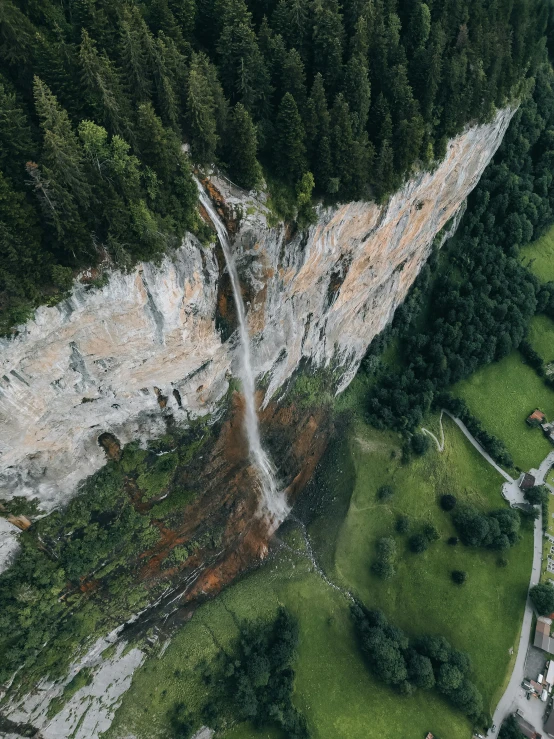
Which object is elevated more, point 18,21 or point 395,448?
point 18,21

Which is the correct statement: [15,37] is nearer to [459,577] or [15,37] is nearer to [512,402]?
[459,577]

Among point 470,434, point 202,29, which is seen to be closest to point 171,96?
point 202,29

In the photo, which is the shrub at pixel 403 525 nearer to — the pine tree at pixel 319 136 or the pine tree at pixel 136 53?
the pine tree at pixel 319 136

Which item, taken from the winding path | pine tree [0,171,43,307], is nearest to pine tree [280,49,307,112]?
pine tree [0,171,43,307]

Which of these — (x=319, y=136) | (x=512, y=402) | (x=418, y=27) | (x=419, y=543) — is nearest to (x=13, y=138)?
(x=319, y=136)

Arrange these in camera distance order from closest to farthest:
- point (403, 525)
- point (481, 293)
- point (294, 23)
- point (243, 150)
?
point (243, 150)
point (294, 23)
point (403, 525)
point (481, 293)

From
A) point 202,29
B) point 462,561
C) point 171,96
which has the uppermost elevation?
point 202,29

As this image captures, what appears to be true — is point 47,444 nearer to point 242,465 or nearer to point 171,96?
point 242,465
